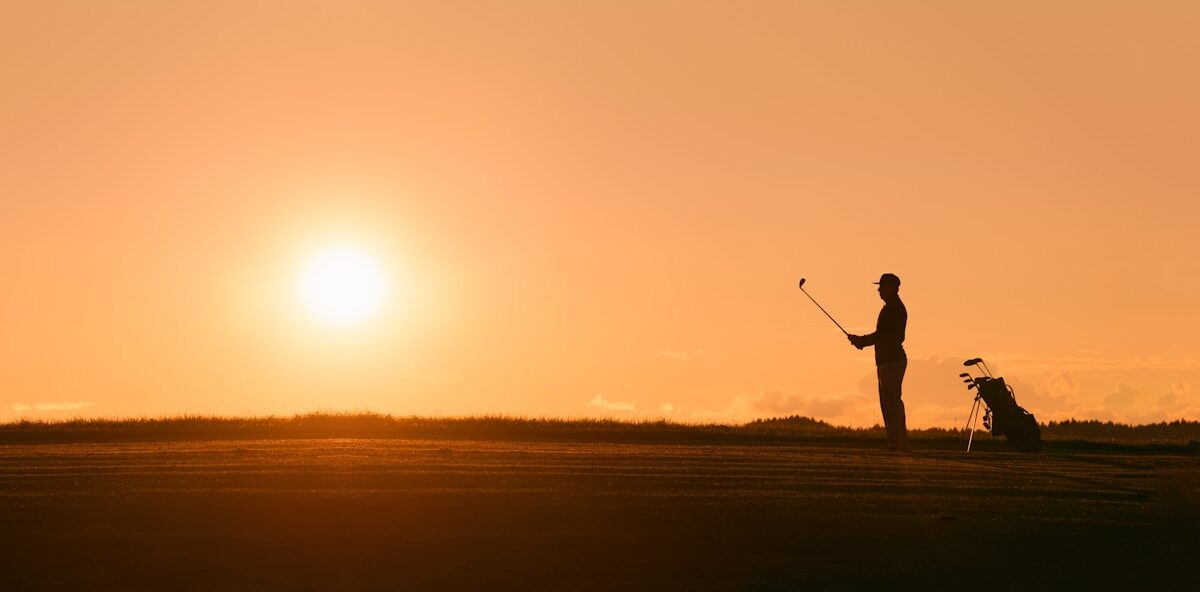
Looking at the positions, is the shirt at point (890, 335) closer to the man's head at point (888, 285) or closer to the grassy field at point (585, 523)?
the man's head at point (888, 285)

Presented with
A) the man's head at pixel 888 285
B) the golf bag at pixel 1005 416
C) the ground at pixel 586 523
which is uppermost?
the man's head at pixel 888 285

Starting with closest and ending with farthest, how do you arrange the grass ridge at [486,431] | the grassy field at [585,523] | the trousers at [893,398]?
the grassy field at [585,523] < the trousers at [893,398] < the grass ridge at [486,431]

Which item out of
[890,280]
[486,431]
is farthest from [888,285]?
[486,431]

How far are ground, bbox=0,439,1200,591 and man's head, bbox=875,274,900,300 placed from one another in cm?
384

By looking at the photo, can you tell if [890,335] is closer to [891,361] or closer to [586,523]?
[891,361]

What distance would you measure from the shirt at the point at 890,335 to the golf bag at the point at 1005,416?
70.1 inches

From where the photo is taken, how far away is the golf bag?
909 inches

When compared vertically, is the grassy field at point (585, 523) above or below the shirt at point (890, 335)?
below

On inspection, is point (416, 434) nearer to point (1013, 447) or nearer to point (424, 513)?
point (1013, 447)

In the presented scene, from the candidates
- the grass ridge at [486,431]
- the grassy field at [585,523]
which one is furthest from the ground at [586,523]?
the grass ridge at [486,431]

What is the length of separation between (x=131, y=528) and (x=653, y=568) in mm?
4999

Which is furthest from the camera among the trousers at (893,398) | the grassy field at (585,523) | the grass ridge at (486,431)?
the grass ridge at (486,431)

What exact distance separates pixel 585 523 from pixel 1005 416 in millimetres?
12041

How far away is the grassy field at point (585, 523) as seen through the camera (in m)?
10.9
